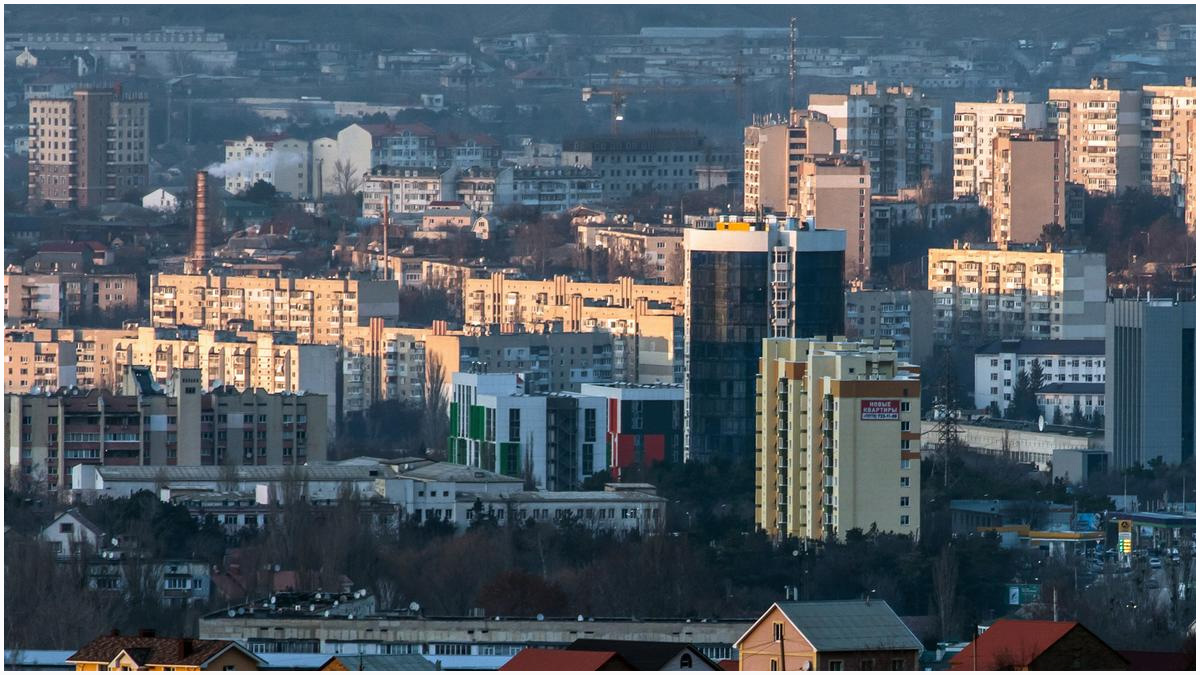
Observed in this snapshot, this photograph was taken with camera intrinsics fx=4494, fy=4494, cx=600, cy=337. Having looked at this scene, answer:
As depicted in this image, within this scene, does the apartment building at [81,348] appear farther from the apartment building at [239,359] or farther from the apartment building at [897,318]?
the apartment building at [897,318]

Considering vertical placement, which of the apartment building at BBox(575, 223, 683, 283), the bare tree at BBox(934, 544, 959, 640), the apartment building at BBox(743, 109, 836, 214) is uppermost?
the apartment building at BBox(743, 109, 836, 214)

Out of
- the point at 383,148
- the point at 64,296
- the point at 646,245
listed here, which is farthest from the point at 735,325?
the point at 383,148

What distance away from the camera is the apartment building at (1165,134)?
142 ft

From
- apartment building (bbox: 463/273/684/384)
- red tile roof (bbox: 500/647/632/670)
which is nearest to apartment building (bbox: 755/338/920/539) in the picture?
red tile roof (bbox: 500/647/632/670)

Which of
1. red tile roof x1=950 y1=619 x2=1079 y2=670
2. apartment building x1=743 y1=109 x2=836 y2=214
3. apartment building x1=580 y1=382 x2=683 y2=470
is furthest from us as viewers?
apartment building x1=743 y1=109 x2=836 y2=214

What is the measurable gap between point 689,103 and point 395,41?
5.73m

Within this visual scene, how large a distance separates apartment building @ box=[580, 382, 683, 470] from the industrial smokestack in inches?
474

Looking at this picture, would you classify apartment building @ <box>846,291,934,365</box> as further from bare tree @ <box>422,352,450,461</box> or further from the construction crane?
the construction crane

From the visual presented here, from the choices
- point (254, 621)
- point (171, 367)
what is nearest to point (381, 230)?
point (171, 367)

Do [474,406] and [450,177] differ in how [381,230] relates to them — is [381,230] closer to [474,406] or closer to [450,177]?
[450,177]

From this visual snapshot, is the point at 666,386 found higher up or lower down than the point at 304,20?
lower down

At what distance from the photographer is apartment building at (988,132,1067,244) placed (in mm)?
39562

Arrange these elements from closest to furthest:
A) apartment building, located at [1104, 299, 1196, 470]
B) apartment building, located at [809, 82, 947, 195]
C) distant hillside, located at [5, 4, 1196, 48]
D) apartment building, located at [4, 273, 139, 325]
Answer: apartment building, located at [1104, 299, 1196, 470] → apartment building, located at [4, 273, 139, 325] → apartment building, located at [809, 82, 947, 195] → distant hillside, located at [5, 4, 1196, 48]

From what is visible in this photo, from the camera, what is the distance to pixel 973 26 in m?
58.9
